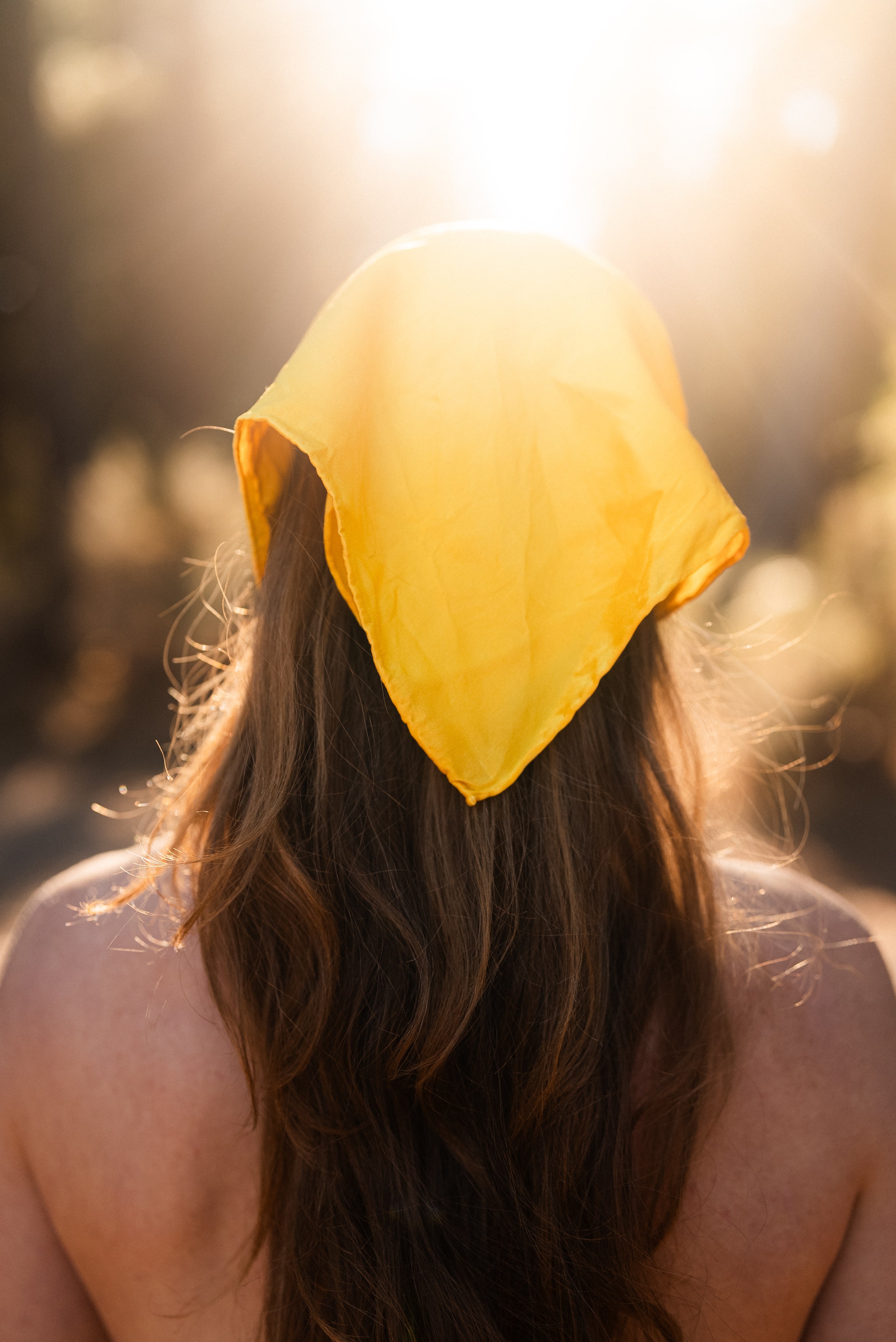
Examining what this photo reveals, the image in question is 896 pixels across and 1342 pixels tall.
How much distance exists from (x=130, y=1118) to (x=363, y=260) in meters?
7.18

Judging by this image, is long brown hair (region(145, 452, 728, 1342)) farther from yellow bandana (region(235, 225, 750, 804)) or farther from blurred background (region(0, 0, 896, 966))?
blurred background (region(0, 0, 896, 966))

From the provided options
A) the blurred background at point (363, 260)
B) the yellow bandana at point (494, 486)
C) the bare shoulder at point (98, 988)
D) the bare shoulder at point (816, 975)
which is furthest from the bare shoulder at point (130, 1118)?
the blurred background at point (363, 260)

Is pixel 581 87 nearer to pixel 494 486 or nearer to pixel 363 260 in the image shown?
pixel 363 260

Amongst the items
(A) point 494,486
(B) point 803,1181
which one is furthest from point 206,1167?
(A) point 494,486

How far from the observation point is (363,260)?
7.04 metres

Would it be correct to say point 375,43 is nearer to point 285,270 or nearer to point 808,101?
point 285,270

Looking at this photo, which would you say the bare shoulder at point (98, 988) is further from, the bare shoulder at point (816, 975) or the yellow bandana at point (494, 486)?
the bare shoulder at point (816, 975)

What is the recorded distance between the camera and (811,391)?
8289 millimetres

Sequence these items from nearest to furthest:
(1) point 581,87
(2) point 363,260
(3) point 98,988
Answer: (3) point 98,988, (2) point 363,260, (1) point 581,87

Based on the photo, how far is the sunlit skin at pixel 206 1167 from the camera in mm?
972

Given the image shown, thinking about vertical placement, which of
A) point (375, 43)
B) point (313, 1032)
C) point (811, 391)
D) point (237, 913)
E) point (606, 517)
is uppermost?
point (375, 43)

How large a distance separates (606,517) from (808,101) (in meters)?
8.36

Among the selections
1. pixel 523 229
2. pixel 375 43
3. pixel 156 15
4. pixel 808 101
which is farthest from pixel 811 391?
pixel 523 229

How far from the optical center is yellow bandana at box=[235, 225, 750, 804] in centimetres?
90
